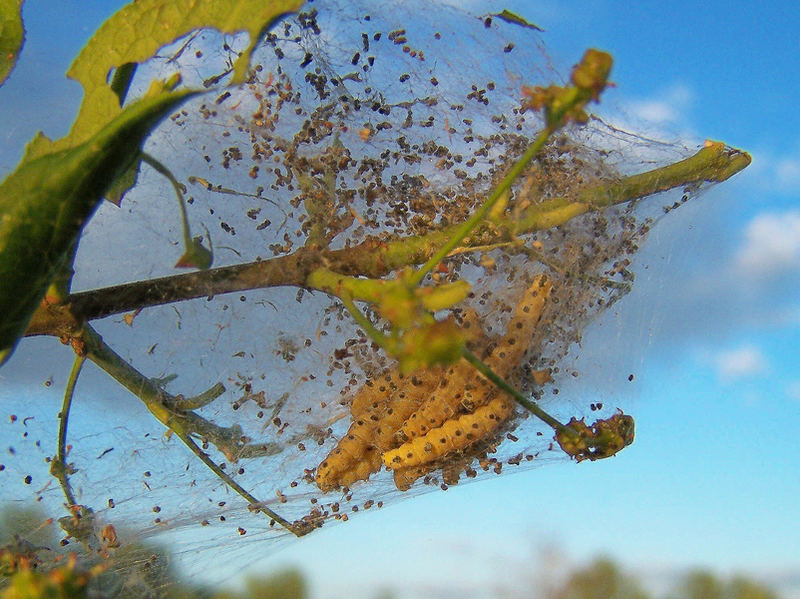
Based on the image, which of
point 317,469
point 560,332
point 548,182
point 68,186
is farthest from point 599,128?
point 68,186

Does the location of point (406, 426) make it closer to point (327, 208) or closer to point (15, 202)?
point (327, 208)

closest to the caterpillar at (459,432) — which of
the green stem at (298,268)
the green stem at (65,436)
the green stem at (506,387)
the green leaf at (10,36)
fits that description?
the green stem at (506,387)

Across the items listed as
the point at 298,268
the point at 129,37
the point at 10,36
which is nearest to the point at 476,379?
the point at 298,268

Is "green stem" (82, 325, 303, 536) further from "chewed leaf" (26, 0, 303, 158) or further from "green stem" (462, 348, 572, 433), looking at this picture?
"green stem" (462, 348, 572, 433)

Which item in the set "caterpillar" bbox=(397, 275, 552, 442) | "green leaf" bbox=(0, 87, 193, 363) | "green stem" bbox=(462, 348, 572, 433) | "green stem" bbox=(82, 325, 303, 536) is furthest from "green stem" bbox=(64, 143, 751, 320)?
"green leaf" bbox=(0, 87, 193, 363)

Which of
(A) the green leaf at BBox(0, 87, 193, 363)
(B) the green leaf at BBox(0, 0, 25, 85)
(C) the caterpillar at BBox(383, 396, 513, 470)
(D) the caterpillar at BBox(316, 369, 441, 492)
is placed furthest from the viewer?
(D) the caterpillar at BBox(316, 369, 441, 492)
